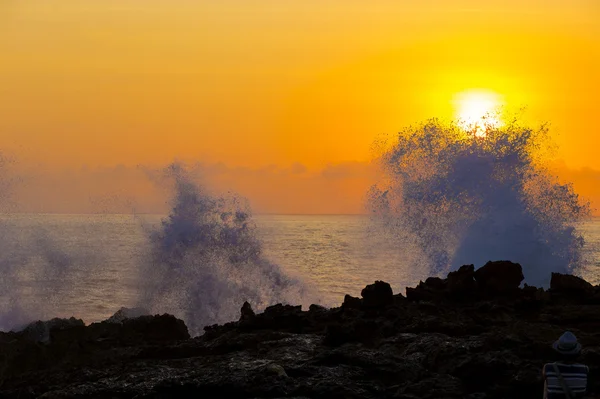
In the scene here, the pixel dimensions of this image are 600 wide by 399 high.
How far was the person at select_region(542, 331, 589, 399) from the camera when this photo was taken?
7.48 m

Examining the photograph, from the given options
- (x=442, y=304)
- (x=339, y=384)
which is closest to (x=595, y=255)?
(x=442, y=304)

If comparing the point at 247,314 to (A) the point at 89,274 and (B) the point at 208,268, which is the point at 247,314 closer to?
(B) the point at 208,268

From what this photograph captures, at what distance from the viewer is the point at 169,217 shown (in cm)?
2522

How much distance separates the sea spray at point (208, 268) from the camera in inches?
902

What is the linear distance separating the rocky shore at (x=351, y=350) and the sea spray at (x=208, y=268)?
865 centimetres

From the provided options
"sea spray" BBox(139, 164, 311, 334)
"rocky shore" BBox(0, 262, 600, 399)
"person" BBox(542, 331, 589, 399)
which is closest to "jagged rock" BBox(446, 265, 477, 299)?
"rocky shore" BBox(0, 262, 600, 399)

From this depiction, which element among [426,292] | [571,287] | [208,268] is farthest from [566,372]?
[208,268]

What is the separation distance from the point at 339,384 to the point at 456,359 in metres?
1.66

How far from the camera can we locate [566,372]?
758 centimetres

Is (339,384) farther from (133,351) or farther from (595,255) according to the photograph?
(595,255)

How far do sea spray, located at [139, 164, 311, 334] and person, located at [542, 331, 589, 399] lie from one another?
15.6 metres

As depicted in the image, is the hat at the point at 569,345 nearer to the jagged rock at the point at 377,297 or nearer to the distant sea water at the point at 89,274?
the jagged rock at the point at 377,297

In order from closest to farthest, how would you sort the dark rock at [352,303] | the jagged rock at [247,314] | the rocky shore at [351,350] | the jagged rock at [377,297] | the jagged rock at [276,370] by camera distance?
1. the rocky shore at [351,350]
2. the jagged rock at [276,370]
3. the jagged rock at [247,314]
4. the jagged rock at [377,297]
5. the dark rock at [352,303]

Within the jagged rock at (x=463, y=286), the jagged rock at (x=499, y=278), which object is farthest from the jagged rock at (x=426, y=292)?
the jagged rock at (x=499, y=278)
